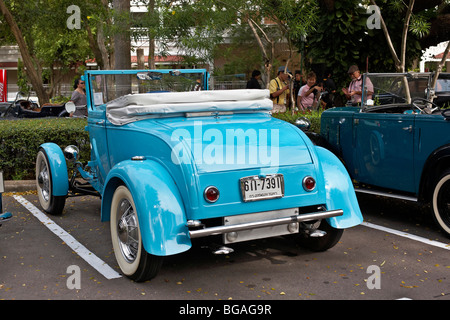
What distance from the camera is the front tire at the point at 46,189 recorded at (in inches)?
261

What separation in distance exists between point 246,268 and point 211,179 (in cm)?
107

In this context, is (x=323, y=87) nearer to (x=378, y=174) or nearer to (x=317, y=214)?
(x=378, y=174)

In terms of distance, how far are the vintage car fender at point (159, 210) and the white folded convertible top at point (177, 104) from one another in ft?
2.63

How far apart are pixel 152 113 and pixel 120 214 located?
1.01m

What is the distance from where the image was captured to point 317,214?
4359mm

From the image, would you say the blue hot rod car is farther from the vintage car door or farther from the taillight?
the vintage car door

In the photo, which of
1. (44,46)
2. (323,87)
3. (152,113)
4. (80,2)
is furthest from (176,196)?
(44,46)

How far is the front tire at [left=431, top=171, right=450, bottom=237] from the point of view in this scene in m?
5.43

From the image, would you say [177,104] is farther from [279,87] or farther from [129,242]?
[279,87]

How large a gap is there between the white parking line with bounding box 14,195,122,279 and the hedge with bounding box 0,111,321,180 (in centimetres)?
142

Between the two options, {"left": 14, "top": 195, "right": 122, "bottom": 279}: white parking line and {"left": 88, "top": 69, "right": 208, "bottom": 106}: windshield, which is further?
{"left": 88, "top": 69, "right": 208, "bottom": 106}: windshield
